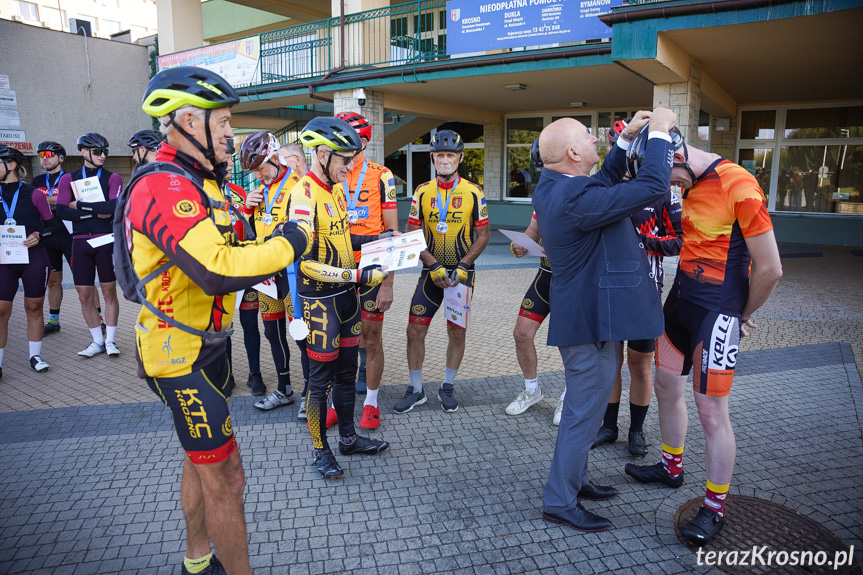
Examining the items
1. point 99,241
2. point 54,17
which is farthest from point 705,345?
point 54,17

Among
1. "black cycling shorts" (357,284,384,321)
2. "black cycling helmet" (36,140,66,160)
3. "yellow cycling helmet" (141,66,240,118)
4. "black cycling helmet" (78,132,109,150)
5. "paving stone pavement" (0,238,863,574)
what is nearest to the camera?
"yellow cycling helmet" (141,66,240,118)

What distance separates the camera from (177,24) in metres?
19.1

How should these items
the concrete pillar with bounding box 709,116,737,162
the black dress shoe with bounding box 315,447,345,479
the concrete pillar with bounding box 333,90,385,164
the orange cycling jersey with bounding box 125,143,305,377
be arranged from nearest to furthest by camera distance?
the orange cycling jersey with bounding box 125,143,305,377 → the black dress shoe with bounding box 315,447,345,479 → the concrete pillar with bounding box 333,90,385,164 → the concrete pillar with bounding box 709,116,737,162

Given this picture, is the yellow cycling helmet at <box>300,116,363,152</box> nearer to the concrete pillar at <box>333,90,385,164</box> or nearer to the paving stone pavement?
the paving stone pavement

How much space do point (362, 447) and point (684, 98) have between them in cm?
909

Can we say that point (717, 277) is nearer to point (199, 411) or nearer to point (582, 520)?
point (582, 520)

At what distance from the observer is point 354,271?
3.54 m

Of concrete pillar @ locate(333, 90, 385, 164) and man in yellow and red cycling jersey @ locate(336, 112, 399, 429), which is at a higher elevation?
concrete pillar @ locate(333, 90, 385, 164)

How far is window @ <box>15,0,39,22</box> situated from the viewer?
145 ft

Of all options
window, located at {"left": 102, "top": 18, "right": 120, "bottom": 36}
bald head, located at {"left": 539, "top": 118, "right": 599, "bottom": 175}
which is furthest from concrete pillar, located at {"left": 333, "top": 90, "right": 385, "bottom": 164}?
window, located at {"left": 102, "top": 18, "right": 120, "bottom": 36}

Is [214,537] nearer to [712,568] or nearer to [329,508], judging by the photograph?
[329,508]

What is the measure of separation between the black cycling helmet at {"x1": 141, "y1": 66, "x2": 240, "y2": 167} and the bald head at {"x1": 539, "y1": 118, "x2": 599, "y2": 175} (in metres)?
1.54

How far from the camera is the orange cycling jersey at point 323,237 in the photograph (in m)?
3.43

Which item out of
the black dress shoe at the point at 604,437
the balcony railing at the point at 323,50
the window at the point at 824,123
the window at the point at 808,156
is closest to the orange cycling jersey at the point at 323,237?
the black dress shoe at the point at 604,437
